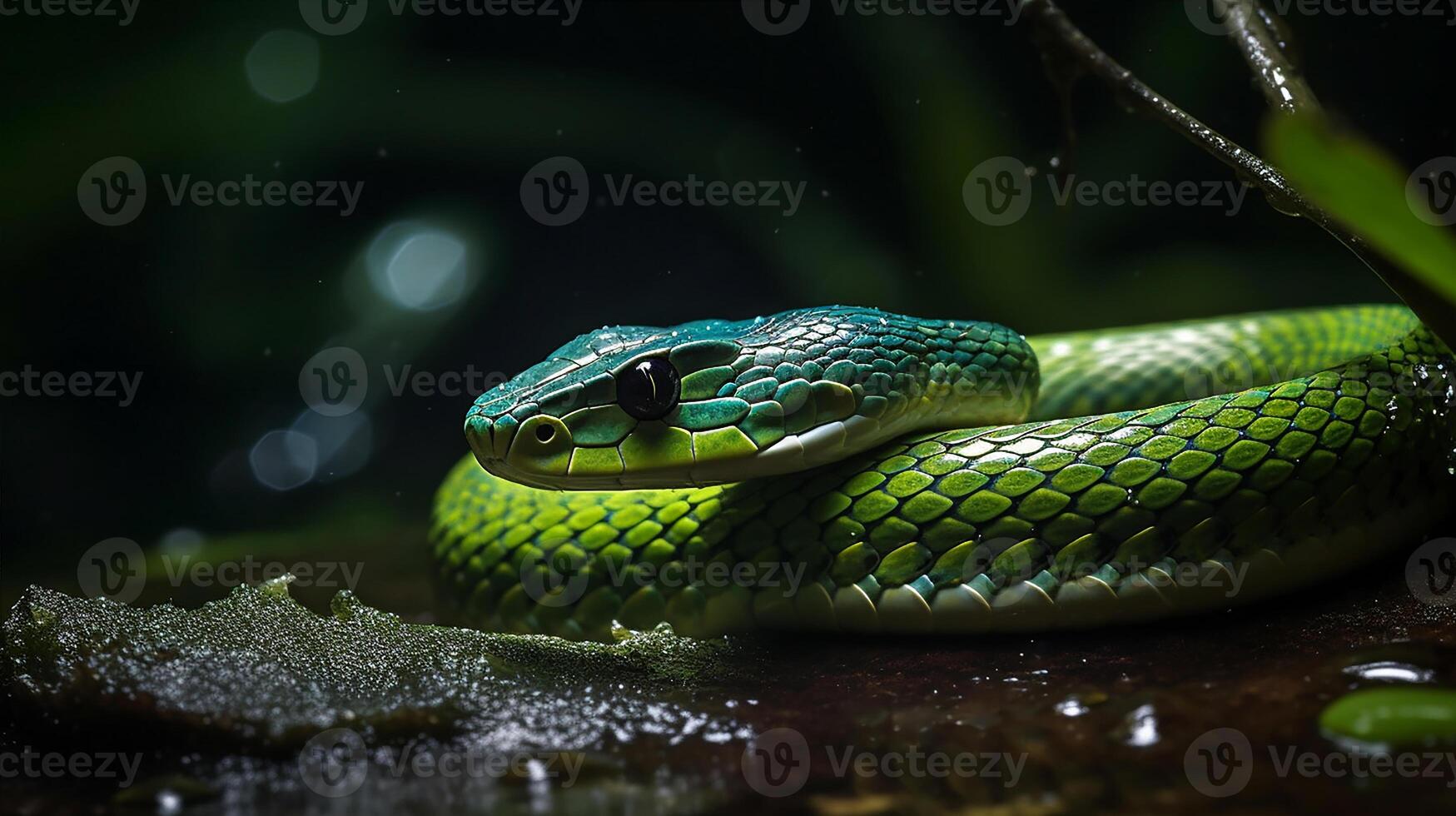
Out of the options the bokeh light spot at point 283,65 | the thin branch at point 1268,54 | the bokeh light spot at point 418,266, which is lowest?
the thin branch at point 1268,54

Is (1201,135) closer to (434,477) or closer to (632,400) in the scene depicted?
(632,400)

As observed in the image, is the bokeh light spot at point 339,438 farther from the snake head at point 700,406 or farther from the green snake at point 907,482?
the snake head at point 700,406

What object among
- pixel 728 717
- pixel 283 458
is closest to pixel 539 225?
pixel 283 458

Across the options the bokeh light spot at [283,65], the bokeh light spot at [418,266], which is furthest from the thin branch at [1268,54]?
the bokeh light spot at [283,65]

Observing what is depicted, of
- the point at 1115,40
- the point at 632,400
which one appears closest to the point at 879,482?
the point at 632,400

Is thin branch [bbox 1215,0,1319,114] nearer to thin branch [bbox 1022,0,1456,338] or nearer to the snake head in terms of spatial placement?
thin branch [bbox 1022,0,1456,338]

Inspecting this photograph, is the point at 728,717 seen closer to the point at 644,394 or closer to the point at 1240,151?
the point at 644,394
